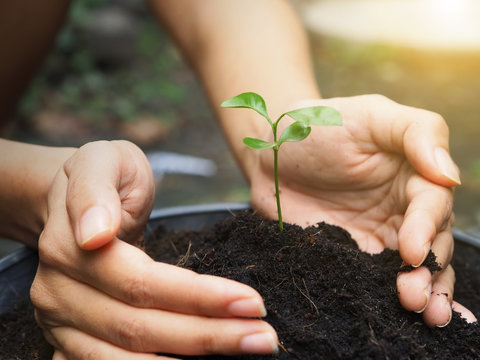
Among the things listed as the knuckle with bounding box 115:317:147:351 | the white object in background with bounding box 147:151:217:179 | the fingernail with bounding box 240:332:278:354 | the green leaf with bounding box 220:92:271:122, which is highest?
the green leaf with bounding box 220:92:271:122

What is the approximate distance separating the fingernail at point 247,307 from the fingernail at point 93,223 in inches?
10.0

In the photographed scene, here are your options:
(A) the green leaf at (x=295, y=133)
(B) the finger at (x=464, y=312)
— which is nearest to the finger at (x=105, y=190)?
(A) the green leaf at (x=295, y=133)

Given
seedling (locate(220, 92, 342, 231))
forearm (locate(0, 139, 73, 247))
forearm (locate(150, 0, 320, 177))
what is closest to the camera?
seedling (locate(220, 92, 342, 231))

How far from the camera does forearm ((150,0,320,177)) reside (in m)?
1.60

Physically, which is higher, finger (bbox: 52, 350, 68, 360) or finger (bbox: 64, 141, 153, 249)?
finger (bbox: 64, 141, 153, 249)

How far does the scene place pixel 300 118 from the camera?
929 mm

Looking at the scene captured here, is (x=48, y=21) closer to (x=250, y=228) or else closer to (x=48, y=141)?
(x=250, y=228)

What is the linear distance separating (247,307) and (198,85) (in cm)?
411

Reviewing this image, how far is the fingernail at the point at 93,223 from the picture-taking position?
2.73ft

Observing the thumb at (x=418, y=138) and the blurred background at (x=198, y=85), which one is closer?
the thumb at (x=418, y=138)

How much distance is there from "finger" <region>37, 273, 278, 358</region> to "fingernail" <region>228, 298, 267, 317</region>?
3 centimetres

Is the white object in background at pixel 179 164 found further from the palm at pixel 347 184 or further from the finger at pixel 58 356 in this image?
the finger at pixel 58 356

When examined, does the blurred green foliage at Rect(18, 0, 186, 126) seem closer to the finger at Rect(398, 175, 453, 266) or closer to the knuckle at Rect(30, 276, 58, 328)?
the knuckle at Rect(30, 276, 58, 328)

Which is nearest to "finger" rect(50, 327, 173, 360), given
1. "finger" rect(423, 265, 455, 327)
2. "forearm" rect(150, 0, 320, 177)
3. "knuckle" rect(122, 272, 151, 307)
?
"knuckle" rect(122, 272, 151, 307)
